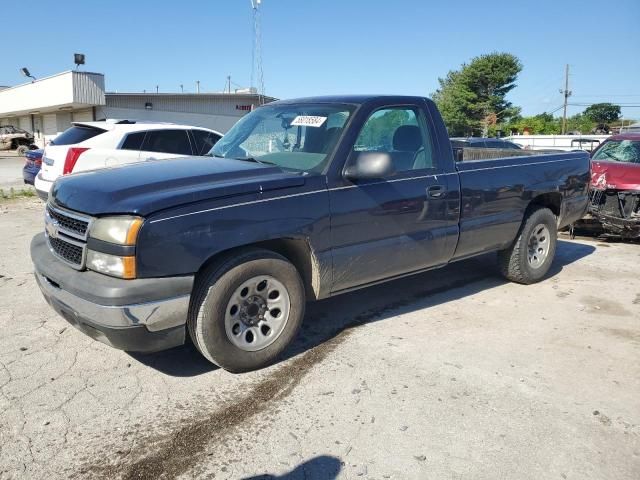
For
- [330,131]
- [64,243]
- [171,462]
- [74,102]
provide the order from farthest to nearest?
[74,102], [330,131], [64,243], [171,462]

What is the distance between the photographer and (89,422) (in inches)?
117

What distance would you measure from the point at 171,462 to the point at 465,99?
64673mm

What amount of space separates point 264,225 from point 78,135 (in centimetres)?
680

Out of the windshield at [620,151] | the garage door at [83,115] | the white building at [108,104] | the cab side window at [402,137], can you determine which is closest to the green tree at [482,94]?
the white building at [108,104]

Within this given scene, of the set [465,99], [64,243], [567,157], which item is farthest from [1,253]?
[465,99]

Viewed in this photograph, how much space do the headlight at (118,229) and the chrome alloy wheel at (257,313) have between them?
0.75 m

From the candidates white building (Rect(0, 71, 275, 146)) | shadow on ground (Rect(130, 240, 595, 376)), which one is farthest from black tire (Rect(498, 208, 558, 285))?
white building (Rect(0, 71, 275, 146))

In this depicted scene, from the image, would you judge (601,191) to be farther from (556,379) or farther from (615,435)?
(615,435)

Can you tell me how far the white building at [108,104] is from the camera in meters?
29.4

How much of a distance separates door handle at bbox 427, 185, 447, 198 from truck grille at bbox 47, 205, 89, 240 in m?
2.69

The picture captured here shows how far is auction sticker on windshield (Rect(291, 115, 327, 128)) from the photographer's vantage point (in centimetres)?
413

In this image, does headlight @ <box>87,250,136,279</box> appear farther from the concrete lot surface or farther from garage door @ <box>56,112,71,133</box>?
garage door @ <box>56,112,71,133</box>

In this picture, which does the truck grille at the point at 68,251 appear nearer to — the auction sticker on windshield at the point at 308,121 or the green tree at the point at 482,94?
the auction sticker on windshield at the point at 308,121

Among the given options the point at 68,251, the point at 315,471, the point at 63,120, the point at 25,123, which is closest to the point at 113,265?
the point at 68,251
